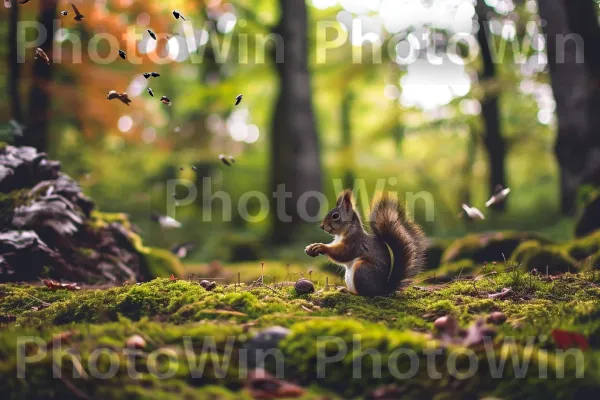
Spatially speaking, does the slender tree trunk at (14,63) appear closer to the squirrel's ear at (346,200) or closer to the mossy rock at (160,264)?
the mossy rock at (160,264)

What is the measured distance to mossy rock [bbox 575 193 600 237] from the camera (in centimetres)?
569

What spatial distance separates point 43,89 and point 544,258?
333 inches

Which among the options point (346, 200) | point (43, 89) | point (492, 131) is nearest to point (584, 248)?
point (346, 200)

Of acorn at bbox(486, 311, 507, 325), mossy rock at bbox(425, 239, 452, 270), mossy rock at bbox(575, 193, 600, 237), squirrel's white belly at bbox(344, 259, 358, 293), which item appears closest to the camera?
acorn at bbox(486, 311, 507, 325)

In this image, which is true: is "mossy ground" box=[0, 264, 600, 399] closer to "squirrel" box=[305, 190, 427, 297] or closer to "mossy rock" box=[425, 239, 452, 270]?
"squirrel" box=[305, 190, 427, 297]

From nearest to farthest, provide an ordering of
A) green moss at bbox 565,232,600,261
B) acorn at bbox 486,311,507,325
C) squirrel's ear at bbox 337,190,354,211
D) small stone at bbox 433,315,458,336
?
small stone at bbox 433,315,458,336, acorn at bbox 486,311,507,325, squirrel's ear at bbox 337,190,354,211, green moss at bbox 565,232,600,261

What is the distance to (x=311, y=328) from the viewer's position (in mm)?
2271

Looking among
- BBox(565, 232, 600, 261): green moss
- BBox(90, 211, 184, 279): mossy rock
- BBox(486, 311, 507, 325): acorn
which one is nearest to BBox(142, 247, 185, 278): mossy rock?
BBox(90, 211, 184, 279): mossy rock

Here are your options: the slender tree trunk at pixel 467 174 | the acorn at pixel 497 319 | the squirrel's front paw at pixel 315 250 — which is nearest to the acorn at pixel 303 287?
the squirrel's front paw at pixel 315 250

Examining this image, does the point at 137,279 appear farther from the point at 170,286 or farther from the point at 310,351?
the point at 310,351

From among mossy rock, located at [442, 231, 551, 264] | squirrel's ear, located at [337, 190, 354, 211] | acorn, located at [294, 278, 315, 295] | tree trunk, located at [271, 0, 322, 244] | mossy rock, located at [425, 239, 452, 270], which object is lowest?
mossy rock, located at [425, 239, 452, 270]

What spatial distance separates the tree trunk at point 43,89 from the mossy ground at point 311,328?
19.2 feet

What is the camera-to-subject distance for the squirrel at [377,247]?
306cm

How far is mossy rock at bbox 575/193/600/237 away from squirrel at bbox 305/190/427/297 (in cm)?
349
